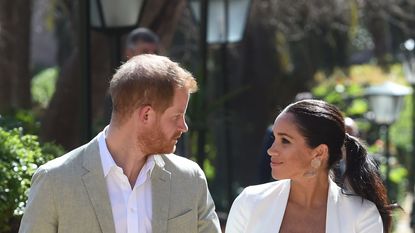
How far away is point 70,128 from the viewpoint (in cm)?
1120

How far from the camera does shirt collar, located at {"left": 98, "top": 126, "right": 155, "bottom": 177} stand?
128 inches

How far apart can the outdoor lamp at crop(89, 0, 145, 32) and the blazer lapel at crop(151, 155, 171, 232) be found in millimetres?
3819

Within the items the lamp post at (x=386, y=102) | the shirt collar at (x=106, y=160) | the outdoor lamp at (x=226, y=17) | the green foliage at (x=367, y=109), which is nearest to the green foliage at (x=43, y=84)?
the green foliage at (x=367, y=109)

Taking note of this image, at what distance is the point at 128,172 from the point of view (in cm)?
330

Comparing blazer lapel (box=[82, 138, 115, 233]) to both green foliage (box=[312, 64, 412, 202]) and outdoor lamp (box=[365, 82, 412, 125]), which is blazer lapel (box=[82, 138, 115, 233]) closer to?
green foliage (box=[312, 64, 412, 202])

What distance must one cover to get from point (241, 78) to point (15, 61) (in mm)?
7551

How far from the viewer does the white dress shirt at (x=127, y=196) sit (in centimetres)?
322

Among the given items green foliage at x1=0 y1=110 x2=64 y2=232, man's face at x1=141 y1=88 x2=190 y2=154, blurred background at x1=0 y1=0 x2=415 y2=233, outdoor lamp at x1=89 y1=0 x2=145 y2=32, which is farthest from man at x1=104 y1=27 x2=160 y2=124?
man's face at x1=141 y1=88 x2=190 y2=154

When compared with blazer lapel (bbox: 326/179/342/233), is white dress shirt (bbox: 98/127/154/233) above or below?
above

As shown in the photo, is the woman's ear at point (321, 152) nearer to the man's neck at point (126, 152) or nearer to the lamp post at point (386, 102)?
the man's neck at point (126, 152)

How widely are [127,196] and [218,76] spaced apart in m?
16.0

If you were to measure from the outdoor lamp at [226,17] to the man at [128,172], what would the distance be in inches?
321

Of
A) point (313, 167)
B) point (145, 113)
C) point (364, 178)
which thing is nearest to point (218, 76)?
point (364, 178)

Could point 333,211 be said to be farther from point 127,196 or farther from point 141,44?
point 141,44
